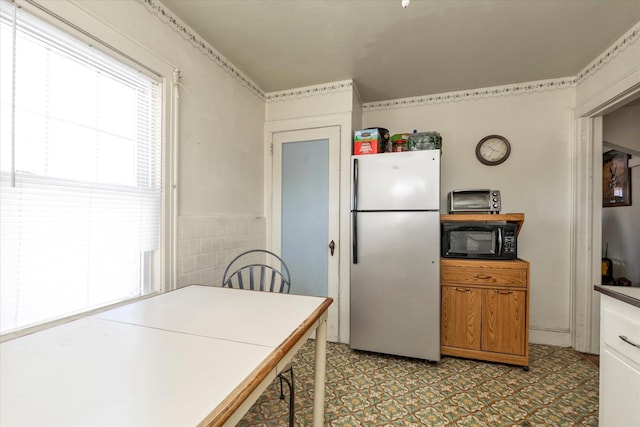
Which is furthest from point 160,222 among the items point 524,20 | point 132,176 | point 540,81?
point 540,81

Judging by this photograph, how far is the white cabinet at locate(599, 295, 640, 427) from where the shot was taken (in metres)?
1.13

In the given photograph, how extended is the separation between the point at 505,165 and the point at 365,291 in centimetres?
196

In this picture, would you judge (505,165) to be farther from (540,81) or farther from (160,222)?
(160,222)

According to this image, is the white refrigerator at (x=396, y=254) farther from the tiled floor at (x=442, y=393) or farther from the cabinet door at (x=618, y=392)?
the cabinet door at (x=618, y=392)

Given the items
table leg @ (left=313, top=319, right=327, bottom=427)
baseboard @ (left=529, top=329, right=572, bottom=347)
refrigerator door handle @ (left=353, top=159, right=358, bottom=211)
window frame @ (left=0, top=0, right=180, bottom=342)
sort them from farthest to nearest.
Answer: baseboard @ (left=529, top=329, right=572, bottom=347) → refrigerator door handle @ (left=353, top=159, right=358, bottom=211) → table leg @ (left=313, top=319, right=327, bottom=427) → window frame @ (left=0, top=0, right=180, bottom=342)

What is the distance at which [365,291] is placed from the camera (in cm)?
244

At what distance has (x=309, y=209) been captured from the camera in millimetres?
2844

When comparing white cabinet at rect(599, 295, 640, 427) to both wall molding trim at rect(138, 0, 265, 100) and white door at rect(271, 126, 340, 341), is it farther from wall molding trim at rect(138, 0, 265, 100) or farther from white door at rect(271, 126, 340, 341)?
Answer: wall molding trim at rect(138, 0, 265, 100)

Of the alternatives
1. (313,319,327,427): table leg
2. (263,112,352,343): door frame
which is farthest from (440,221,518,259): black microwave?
(313,319,327,427): table leg

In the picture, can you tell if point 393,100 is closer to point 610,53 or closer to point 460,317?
point 610,53

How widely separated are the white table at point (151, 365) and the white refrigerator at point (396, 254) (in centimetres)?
123

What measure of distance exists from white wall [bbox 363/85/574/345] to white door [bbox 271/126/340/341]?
4.27 feet

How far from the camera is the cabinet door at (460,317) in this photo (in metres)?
2.29

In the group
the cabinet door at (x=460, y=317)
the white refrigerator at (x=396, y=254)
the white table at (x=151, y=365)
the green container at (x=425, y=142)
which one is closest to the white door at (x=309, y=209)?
the white refrigerator at (x=396, y=254)
